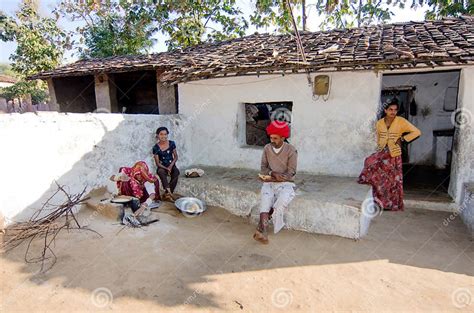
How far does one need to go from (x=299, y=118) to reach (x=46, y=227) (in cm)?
488

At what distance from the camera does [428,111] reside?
8.54m

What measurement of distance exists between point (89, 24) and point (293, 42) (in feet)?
41.4

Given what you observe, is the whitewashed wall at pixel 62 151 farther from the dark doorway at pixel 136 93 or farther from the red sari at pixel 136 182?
the dark doorway at pixel 136 93

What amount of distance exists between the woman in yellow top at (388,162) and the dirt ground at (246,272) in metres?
0.56

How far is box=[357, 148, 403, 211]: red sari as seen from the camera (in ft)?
16.5

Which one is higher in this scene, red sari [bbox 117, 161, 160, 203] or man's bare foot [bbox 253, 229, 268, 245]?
red sari [bbox 117, 161, 160, 203]

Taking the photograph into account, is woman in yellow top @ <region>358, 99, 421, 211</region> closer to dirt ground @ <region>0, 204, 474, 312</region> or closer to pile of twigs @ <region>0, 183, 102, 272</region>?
dirt ground @ <region>0, 204, 474, 312</region>

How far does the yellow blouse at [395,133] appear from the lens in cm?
482

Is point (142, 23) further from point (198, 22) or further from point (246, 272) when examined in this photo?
point (246, 272)

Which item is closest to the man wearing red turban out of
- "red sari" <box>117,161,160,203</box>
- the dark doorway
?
"red sari" <box>117,161,160,203</box>

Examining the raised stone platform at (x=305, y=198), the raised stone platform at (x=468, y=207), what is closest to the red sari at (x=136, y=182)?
the raised stone platform at (x=305, y=198)

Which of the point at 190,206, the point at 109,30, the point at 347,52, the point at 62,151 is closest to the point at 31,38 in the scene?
the point at 109,30

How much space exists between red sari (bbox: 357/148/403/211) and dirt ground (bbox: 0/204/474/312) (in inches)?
20.8

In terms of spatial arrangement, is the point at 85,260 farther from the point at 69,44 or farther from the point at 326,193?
the point at 69,44
